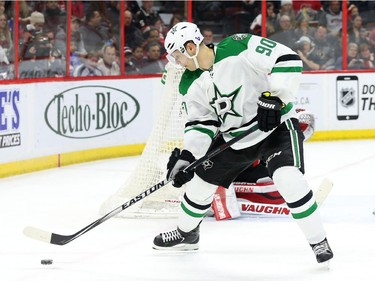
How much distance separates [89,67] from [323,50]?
2535 millimetres

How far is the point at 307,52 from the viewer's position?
915cm

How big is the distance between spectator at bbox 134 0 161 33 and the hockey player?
4.36 m

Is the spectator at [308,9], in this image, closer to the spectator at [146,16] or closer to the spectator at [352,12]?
the spectator at [352,12]

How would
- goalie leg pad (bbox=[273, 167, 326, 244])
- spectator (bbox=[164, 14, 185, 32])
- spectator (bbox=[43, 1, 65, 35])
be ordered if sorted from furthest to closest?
spectator (bbox=[164, 14, 185, 32]), spectator (bbox=[43, 1, 65, 35]), goalie leg pad (bbox=[273, 167, 326, 244])

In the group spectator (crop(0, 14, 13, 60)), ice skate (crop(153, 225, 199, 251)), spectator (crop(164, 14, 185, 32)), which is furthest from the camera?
spectator (crop(164, 14, 185, 32))

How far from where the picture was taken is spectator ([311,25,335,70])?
9.13m

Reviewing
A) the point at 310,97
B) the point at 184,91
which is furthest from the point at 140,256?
the point at 310,97

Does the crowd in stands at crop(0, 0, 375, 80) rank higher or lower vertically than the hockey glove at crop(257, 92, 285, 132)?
higher

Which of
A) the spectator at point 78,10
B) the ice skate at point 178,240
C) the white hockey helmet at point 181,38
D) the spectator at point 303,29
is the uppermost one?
the spectator at point 78,10

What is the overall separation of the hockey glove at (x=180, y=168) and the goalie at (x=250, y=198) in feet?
3.43

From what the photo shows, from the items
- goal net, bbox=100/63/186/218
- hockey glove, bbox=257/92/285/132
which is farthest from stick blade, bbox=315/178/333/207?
hockey glove, bbox=257/92/285/132

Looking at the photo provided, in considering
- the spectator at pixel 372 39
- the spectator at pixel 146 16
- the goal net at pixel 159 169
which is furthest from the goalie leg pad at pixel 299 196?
the spectator at pixel 372 39

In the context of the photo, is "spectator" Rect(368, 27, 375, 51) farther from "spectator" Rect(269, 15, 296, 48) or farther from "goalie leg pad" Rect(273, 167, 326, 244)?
"goalie leg pad" Rect(273, 167, 326, 244)

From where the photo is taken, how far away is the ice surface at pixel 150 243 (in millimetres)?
3869
